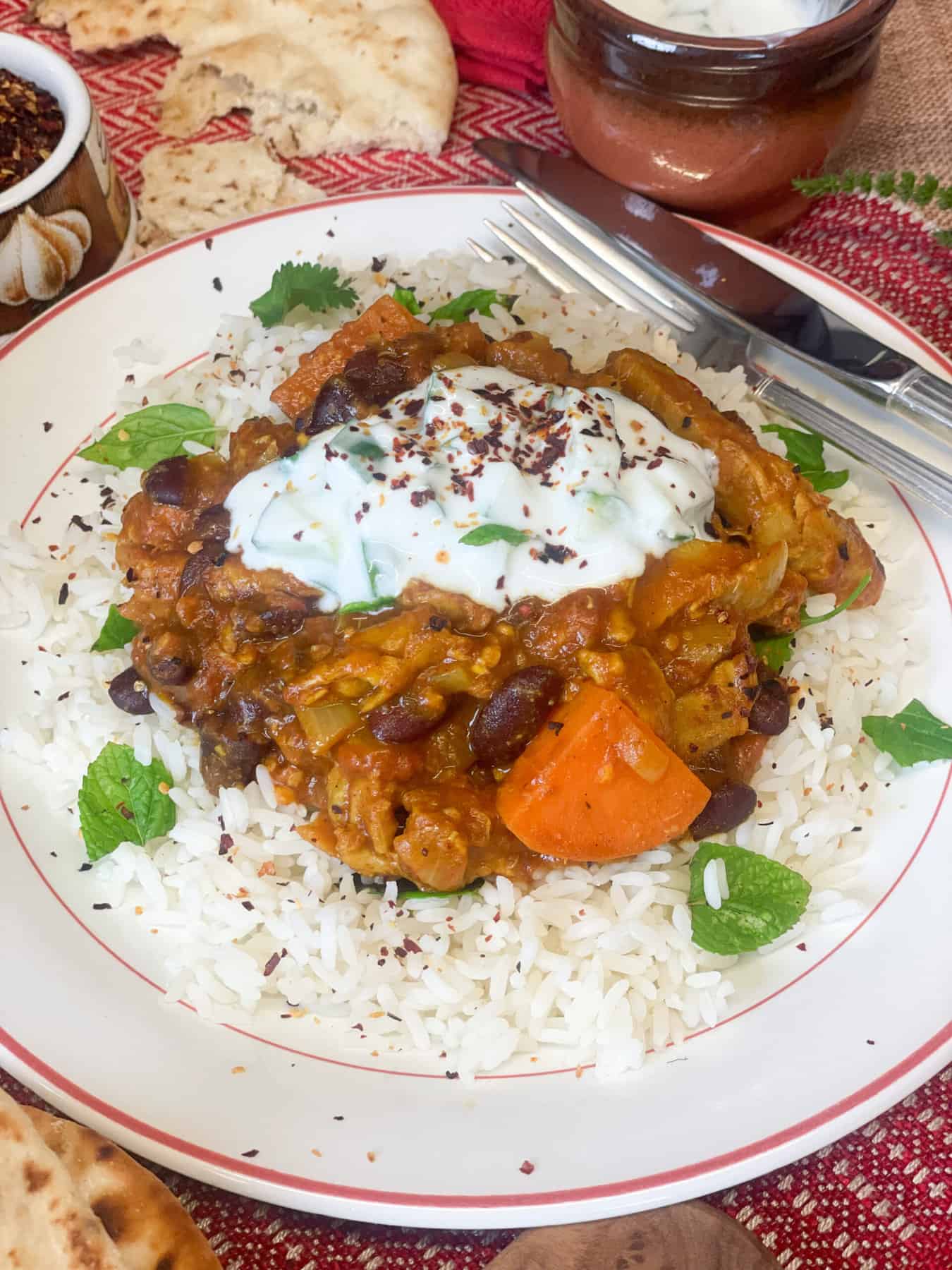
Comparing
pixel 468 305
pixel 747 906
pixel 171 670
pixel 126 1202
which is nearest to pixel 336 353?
pixel 468 305

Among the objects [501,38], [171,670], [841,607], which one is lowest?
[171,670]

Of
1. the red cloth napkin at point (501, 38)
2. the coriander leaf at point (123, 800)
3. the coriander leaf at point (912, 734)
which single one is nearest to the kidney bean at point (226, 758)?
the coriander leaf at point (123, 800)

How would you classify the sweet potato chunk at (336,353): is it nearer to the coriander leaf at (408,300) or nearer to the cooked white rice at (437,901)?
the coriander leaf at (408,300)

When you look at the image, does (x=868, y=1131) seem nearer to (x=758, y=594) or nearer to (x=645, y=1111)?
(x=645, y=1111)

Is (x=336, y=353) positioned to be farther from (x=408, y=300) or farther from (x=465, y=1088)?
(x=465, y=1088)

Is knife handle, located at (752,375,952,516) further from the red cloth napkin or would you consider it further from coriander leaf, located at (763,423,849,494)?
the red cloth napkin

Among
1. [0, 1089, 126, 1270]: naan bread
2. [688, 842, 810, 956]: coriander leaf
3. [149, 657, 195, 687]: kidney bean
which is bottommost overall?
[0, 1089, 126, 1270]: naan bread

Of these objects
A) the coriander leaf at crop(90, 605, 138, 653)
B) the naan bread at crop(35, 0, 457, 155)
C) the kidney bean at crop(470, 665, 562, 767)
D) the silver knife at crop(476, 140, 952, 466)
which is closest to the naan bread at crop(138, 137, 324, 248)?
the naan bread at crop(35, 0, 457, 155)
